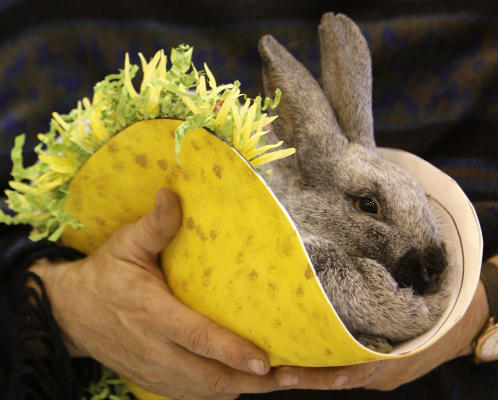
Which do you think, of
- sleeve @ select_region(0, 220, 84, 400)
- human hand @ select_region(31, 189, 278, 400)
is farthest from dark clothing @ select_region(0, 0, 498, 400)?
human hand @ select_region(31, 189, 278, 400)

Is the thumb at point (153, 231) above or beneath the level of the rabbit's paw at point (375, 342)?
above

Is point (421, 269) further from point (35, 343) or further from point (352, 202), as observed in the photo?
point (35, 343)

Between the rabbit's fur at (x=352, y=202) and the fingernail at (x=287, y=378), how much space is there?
140 mm

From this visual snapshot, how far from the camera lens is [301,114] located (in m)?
0.53

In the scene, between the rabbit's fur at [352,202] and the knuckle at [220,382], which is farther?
the knuckle at [220,382]

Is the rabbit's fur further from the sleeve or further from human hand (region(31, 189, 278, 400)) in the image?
the sleeve

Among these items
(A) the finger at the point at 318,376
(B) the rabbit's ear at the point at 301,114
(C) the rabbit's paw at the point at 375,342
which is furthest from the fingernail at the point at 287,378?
(B) the rabbit's ear at the point at 301,114

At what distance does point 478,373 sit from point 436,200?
18.8 inches

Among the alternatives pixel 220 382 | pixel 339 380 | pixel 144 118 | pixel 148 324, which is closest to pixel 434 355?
pixel 339 380

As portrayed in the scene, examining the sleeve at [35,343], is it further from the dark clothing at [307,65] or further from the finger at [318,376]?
the finger at [318,376]

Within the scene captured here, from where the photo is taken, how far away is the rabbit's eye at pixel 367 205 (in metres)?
0.47

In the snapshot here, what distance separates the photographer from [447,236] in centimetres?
48

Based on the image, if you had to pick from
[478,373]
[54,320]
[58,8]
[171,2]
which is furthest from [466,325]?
[58,8]

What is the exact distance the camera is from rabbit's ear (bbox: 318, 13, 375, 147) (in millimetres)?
554
